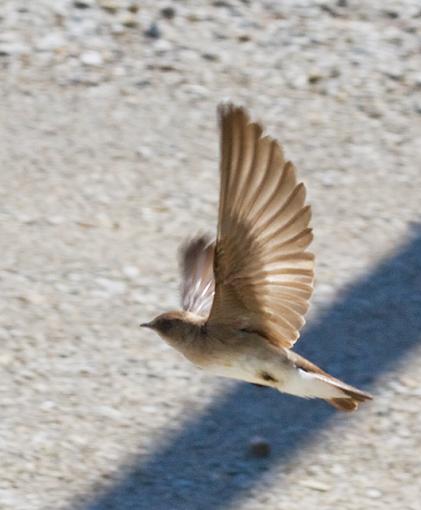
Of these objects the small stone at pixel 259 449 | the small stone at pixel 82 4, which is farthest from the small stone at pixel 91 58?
the small stone at pixel 259 449

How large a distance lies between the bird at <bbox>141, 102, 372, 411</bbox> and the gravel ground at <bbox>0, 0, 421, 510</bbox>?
846 millimetres

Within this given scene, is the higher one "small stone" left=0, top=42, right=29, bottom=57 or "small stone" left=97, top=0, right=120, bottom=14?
"small stone" left=97, top=0, right=120, bottom=14

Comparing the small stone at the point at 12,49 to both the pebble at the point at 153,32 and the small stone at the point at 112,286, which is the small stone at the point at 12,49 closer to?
the pebble at the point at 153,32

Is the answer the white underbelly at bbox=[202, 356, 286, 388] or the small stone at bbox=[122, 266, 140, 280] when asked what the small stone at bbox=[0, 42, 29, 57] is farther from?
the white underbelly at bbox=[202, 356, 286, 388]

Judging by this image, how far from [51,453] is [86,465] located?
14 centimetres

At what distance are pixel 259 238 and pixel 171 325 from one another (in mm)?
456

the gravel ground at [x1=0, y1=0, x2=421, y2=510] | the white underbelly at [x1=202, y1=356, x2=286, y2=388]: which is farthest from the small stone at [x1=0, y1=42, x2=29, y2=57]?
the white underbelly at [x1=202, y1=356, x2=286, y2=388]

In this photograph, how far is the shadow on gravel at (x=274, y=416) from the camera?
4.97 metres

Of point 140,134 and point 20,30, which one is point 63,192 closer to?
point 140,134

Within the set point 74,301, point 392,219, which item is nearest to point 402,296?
point 392,219

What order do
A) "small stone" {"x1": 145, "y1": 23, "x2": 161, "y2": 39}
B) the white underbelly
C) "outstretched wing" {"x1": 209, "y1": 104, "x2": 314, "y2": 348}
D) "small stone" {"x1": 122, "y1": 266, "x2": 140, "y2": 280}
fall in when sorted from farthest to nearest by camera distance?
"small stone" {"x1": 145, "y1": 23, "x2": 161, "y2": 39} → "small stone" {"x1": 122, "y1": 266, "x2": 140, "y2": 280} → the white underbelly → "outstretched wing" {"x1": 209, "y1": 104, "x2": 314, "y2": 348}

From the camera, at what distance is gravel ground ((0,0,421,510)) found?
5098mm

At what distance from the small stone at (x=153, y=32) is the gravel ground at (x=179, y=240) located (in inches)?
0.5

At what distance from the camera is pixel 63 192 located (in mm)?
6781
